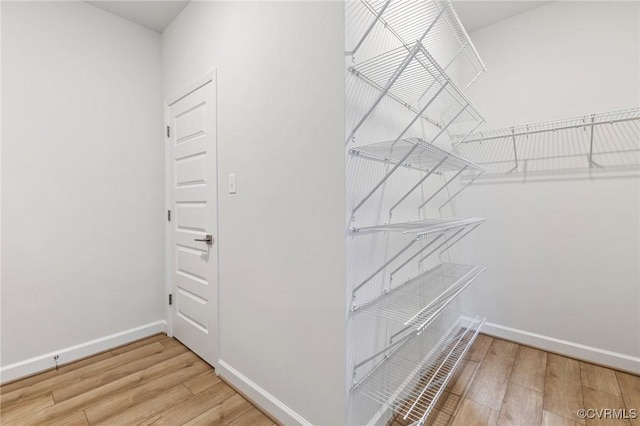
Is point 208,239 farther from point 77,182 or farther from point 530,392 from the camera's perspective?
point 530,392

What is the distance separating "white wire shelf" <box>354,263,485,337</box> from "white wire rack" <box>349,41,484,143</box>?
76cm

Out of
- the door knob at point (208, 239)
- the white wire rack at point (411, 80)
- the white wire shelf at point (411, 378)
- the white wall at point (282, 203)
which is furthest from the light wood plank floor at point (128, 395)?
the white wire rack at point (411, 80)

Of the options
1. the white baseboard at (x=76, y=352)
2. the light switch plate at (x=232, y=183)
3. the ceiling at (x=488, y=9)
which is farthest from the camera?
the ceiling at (x=488, y=9)

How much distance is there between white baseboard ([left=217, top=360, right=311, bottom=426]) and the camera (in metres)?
1.43

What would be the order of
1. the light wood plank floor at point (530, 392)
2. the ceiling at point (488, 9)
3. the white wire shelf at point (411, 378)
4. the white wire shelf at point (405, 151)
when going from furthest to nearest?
the ceiling at point (488, 9) → the light wood plank floor at point (530, 392) → the white wire shelf at point (411, 378) → the white wire shelf at point (405, 151)

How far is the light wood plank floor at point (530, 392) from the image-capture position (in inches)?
59.5

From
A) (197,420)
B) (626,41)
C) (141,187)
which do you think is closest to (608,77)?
(626,41)

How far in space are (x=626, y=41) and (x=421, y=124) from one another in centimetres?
152

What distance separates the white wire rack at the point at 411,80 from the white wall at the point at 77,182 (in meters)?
2.16

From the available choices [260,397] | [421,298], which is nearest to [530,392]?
[421,298]

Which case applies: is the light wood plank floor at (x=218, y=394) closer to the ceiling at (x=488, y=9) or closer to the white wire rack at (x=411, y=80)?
the white wire rack at (x=411, y=80)

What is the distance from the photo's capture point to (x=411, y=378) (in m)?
1.60

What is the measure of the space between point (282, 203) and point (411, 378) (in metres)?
1.23

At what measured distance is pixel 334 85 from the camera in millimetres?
1225
